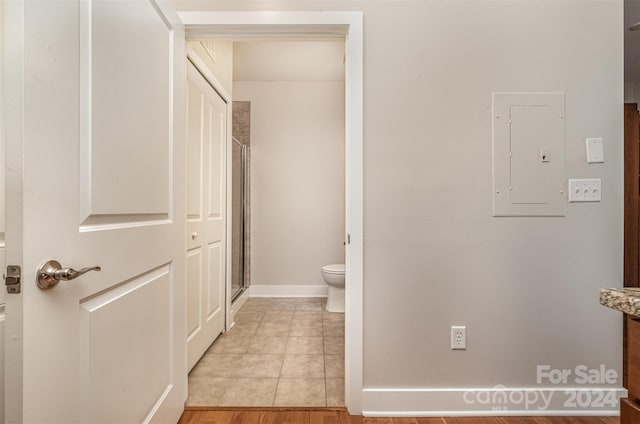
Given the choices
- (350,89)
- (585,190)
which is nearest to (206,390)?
(350,89)

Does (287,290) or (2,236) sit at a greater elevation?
(2,236)

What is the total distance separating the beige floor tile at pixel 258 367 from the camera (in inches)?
77.0

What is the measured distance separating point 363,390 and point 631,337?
123 cm

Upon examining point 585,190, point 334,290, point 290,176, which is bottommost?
point 334,290

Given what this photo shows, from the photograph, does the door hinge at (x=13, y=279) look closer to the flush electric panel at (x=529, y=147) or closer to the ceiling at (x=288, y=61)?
the flush electric panel at (x=529, y=147)

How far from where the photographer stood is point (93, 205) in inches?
34.9

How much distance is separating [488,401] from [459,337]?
1.12 ft

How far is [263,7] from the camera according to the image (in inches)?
61.1

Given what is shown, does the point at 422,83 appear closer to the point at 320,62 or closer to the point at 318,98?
the point at 320,62

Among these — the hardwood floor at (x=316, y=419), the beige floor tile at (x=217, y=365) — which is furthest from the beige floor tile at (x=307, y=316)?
the hardwood floor at (x=316, y=419)

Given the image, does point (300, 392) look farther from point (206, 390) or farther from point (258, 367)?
point (206, 390)

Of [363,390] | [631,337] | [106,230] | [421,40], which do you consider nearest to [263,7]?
[421,40]

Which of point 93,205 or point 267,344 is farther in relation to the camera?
point 267,344

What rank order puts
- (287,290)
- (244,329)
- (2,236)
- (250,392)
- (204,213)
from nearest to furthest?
(2,236) → (250,392) → (204,213) → (244,329) → (287,290)
